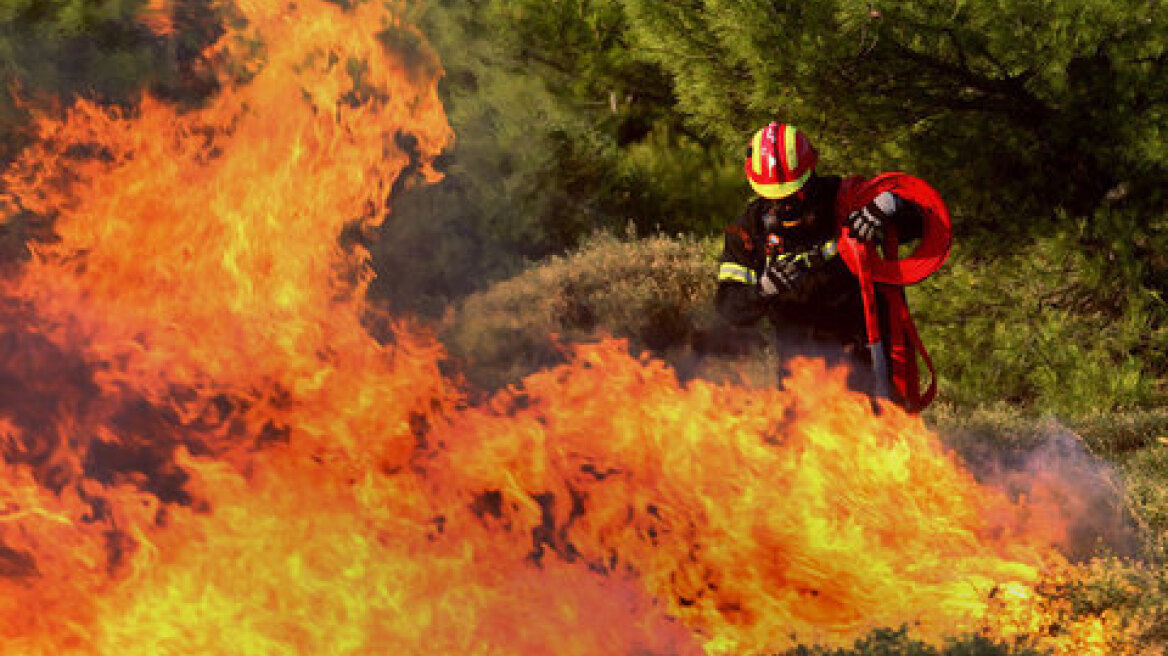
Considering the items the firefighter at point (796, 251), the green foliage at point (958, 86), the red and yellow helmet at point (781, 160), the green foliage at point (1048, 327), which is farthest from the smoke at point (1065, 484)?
the green foliage at point (958, 86)

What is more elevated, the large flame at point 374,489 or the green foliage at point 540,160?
the large flame at point 374,489

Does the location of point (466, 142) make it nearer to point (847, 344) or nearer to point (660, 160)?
point (660, 160)

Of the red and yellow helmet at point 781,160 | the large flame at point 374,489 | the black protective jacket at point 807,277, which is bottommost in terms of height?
the large flame at point 374,489

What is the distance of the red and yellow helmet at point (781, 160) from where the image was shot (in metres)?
6.46

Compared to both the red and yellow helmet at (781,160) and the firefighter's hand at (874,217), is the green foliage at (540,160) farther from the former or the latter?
the firefighter's hand at (874,217)

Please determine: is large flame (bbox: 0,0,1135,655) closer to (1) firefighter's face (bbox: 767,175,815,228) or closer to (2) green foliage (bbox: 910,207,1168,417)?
(1) firefighter's face (bbox: 767,175,815,228)

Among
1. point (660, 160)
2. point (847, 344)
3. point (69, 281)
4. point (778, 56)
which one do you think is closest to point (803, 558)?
point (847, 344)

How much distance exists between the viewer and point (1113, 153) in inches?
396

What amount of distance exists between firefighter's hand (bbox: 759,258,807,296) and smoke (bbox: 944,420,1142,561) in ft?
4.39

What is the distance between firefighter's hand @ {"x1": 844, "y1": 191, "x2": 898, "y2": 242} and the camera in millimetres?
6363

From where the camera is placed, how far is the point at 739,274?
6715 mm

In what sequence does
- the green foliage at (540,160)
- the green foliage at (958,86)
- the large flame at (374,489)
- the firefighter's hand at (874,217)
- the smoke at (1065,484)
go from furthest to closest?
the green foliage at (540,160)
the green foliage at (958,86)
the firefighter's hand at (874,217)
the smoke at (1065,484)
the large flame at (374,489)

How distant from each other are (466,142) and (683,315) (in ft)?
17.2

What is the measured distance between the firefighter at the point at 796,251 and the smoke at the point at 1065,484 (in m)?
0.99
